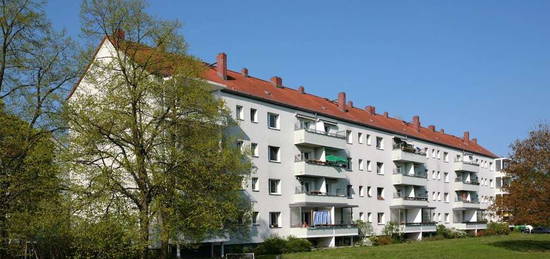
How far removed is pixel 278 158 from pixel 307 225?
235 inches

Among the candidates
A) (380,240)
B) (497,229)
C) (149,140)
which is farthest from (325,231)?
(497,229)

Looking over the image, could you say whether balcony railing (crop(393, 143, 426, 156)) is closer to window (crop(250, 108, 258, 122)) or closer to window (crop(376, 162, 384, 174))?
window (crop(376, 162, 384, 174))

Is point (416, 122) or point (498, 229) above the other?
point (416, 122)

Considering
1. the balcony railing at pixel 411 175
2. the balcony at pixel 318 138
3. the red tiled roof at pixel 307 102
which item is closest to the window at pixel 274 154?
the balcony at pixel 318 138

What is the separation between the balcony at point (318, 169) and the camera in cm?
4750

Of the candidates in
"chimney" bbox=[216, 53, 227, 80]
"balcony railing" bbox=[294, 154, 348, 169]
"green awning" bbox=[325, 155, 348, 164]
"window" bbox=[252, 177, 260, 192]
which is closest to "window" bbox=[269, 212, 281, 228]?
"window" bbox=[252, 177, 260, 192]

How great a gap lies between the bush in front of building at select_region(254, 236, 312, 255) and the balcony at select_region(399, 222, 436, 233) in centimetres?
1920

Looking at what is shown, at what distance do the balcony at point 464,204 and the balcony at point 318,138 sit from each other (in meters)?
29.7

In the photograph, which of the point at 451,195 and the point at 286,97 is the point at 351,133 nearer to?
the point at 286,97

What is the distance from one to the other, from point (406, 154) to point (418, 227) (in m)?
7.83

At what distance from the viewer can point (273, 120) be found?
4697cm

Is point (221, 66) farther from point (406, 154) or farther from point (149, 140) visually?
point (406, 154)

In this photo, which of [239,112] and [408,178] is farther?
[408,178]

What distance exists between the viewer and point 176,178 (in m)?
27.8
